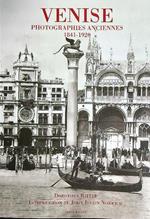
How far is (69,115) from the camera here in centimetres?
657

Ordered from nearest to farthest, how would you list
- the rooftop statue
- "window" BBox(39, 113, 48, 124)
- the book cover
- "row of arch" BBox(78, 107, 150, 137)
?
the book cover
the rooftop statue
"window" BBox(39, 113, 48, 124)
"row of arch" BBox(78, 107, 150, 137)

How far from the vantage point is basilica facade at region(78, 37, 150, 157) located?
23.0ft

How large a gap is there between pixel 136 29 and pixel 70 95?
147cm

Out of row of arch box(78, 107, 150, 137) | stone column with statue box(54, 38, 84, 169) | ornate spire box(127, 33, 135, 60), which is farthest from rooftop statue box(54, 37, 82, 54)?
row of arch box(78, 107, 150, 137)

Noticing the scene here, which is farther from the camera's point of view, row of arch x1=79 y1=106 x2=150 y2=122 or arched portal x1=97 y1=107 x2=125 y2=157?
row of arch x1=79 y1=106 x2=150 y2=122

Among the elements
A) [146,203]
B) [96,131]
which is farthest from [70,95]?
[146,203]

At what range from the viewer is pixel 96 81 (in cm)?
767

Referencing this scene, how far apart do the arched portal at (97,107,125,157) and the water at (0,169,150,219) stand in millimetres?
1409

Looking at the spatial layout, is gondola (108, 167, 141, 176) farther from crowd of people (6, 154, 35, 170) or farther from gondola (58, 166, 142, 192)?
crowd of people (6, 154, 35, 170)

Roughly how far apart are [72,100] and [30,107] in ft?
2.10

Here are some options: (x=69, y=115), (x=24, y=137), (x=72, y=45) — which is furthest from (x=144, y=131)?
(x=72, y=45)

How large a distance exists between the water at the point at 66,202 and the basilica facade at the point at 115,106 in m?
1.37

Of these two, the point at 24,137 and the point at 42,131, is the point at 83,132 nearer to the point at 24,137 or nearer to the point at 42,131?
the point at 42,131

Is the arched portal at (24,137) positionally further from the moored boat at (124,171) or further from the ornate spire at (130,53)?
the ornate spire at (130,53)
